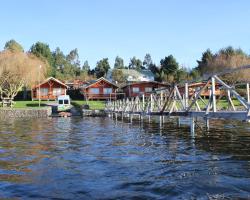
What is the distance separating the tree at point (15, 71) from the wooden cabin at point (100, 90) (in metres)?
11.7

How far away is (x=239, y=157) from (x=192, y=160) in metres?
1.44

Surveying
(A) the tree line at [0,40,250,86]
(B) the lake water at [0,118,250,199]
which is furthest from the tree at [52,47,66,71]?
(B) the lake water at [0,118,250,199]

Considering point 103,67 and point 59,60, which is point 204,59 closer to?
point 103,67

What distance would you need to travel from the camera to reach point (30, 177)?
895 cm

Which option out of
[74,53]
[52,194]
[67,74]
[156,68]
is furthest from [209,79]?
[74,53]

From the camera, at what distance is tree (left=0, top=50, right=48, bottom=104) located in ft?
214

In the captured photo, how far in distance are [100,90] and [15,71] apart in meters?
18.8

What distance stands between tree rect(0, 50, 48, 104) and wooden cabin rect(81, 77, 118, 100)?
11.7 meters

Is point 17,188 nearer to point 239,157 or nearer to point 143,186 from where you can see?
point 143,186

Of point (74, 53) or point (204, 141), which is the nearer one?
point (204, 141)

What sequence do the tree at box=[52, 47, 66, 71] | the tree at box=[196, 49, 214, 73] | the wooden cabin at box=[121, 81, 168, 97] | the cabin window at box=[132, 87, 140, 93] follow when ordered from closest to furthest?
the wooden cabin at box=[121, 81, 168, 97] < the cabin window at box=[132, 87, 140, 93] < the tree at box=[196, 49, 214, 73] < the tree at box=[52, 47, 66, 71]

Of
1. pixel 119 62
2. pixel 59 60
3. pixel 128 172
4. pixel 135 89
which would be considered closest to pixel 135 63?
pixel 119 62

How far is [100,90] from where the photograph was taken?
78125mm

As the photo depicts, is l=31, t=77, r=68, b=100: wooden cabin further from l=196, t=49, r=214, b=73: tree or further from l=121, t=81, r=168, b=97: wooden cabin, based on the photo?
l=196, t=49, r=214, b=73: tree
